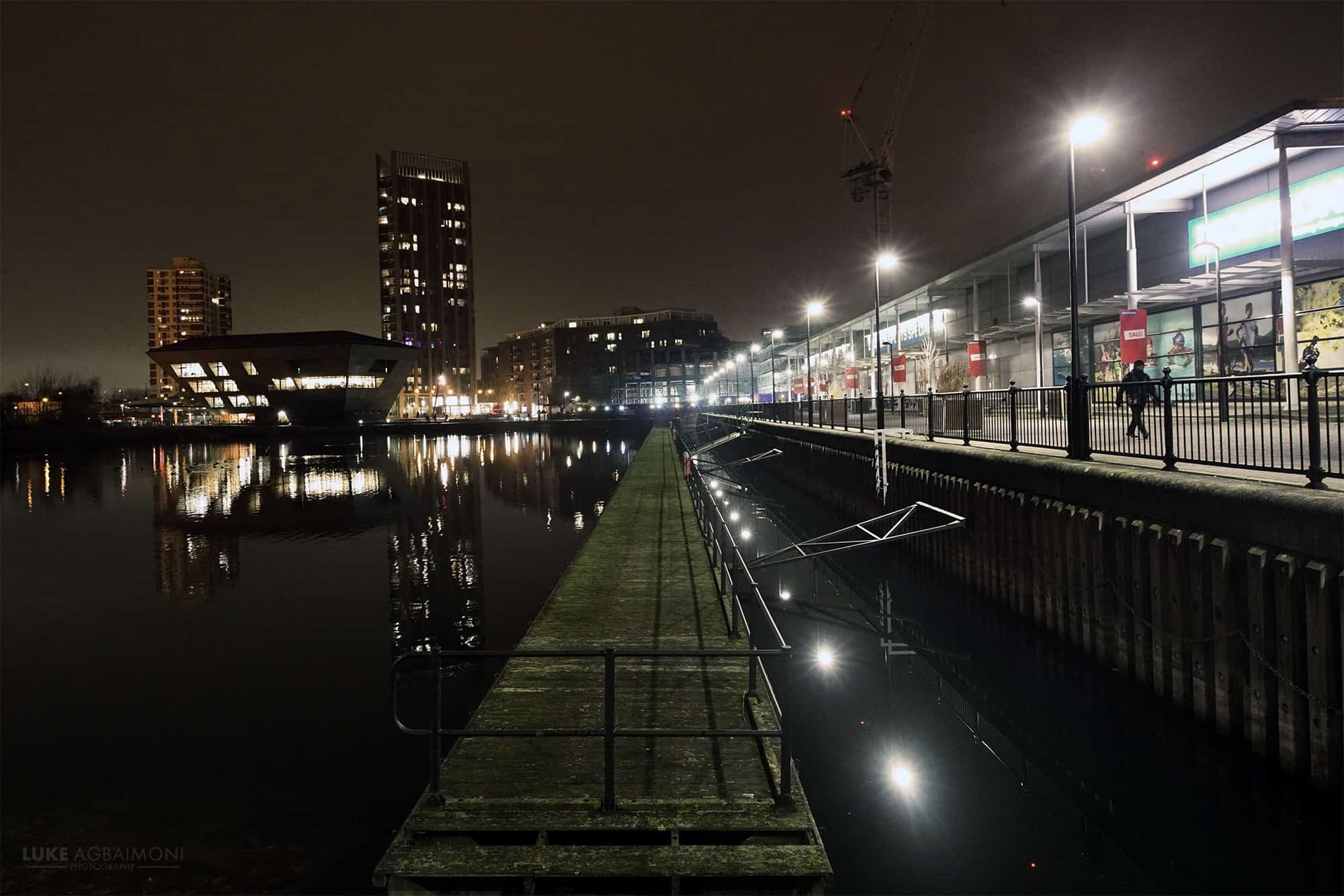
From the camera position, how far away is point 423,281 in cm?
19300

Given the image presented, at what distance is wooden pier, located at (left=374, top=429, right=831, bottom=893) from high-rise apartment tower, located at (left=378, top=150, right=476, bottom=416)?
614 ft

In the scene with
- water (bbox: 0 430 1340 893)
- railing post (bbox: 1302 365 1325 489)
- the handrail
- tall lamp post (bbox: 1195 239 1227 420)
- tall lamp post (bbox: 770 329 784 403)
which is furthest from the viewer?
tall lamp post (bbox: 770 329 784 403)

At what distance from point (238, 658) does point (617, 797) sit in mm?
12281

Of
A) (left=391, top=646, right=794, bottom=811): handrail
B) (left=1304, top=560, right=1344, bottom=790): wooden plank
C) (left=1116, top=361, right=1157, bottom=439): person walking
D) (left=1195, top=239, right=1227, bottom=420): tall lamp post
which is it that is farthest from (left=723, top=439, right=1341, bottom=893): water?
(left=1195, top=239, right=1227, bottom=420): tall lamp post

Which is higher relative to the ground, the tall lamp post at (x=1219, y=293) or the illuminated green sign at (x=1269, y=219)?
the illuminated green sign at (x=1269, y=219)

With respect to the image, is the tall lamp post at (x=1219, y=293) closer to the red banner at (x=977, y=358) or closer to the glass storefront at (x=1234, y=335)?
the glass storefront at (x=1234, y=335)

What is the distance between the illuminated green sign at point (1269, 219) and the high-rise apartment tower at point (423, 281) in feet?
589

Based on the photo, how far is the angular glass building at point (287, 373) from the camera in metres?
114

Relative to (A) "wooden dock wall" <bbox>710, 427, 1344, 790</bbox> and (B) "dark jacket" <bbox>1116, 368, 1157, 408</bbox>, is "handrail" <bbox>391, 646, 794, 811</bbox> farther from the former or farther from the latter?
(B) "dark jacket" <bbox>1116, 368, 1157, 408</bbox>

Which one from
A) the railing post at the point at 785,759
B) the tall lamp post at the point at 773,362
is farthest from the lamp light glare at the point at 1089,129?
the tall lamp post at the point at 773,362

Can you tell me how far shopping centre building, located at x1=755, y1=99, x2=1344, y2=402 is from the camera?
19.8 metres

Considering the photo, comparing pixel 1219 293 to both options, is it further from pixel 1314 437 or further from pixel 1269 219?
pixel 1314 437

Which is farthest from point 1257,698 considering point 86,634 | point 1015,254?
point 1015,254

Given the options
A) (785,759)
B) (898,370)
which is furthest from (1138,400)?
(898,370)
